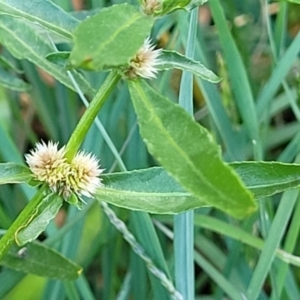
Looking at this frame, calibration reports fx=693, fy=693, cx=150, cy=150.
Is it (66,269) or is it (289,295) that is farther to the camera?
(289,295)

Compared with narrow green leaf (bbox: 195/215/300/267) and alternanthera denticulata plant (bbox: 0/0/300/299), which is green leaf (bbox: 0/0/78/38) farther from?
narrow green leaf (bbox: 195/215/300/267)

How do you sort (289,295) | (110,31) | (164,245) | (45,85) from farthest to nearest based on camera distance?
(45,85), (164,245), (289,295), (110,31)

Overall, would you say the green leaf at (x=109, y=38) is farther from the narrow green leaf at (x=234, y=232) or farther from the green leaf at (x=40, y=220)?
the narrow green leaf at (x=234, y=232)

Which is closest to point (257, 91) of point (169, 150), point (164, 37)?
point (164, 37)

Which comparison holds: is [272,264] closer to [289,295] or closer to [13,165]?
[289,295]

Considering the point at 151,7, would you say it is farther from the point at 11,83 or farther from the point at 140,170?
the point at 11,83

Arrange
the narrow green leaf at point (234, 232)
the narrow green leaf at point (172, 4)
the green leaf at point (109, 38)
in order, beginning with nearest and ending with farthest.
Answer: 1. the green leaf at point (109, 38)
2. the narrow green leaf at point (172, 4)
3. the narrow green leaf at point (234, 232)

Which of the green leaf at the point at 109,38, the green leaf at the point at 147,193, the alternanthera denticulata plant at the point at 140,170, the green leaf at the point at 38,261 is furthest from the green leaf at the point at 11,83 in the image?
the green leaf at the point at 109,38

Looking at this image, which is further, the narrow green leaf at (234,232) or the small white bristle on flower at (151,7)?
the narrow green leaf at (234,232)
